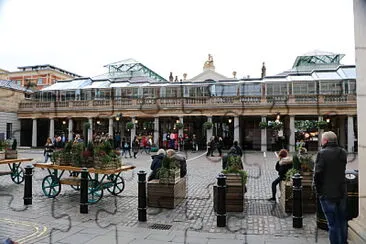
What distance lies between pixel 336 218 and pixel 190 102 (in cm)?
2769

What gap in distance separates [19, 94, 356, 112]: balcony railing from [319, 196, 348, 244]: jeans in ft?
85.1

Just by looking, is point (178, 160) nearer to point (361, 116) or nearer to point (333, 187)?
point (333, 187)

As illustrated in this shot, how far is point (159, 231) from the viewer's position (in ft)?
18.3

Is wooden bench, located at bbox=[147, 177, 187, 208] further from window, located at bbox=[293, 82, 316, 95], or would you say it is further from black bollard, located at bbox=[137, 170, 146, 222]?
window, located at bbox=[293, 82, 316, 95]

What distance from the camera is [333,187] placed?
438cm

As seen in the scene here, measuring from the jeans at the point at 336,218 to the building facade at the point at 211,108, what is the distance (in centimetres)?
2353

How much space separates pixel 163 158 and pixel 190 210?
58.5 inches

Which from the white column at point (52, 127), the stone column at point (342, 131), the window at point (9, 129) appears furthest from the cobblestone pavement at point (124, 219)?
the window at point (9, 129)

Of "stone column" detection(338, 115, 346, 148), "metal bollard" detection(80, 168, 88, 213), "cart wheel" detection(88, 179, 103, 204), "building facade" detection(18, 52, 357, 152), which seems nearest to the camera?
"metal bollard" detection(80, 168, 88, 213)

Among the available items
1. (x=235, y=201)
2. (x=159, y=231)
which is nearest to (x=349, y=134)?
(x=235, y=201)

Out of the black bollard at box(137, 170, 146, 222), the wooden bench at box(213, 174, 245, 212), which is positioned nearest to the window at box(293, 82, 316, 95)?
the wooden bench at box(213, 174, 245, 212)

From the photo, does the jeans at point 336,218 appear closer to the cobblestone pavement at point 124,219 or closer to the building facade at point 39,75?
the cobblestone pavement at point 124,219

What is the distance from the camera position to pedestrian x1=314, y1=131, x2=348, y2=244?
4.39 m

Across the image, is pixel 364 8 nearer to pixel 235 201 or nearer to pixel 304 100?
pixel 235 201
